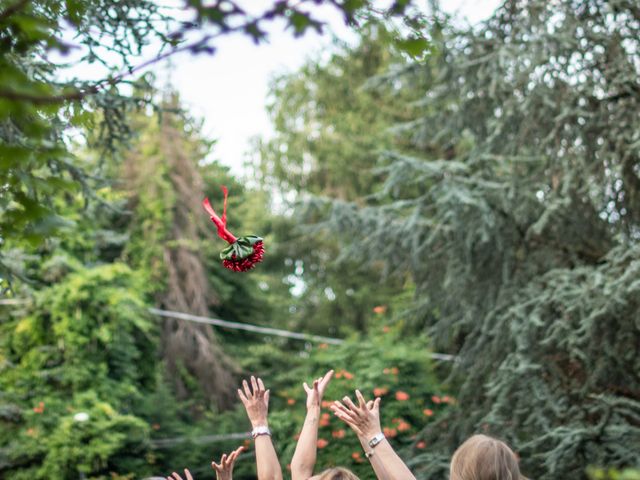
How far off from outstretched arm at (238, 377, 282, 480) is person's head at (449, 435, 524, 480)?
2.02 ft

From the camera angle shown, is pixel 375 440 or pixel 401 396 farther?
pixel 401 396

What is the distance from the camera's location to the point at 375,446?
99.7 inches

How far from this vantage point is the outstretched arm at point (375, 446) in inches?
97.4

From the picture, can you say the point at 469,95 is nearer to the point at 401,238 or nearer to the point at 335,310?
the point at 401,238

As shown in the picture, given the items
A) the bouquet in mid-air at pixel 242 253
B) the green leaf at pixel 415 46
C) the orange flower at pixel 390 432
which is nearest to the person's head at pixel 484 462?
the bouquet in mid-air at pixel 242 253

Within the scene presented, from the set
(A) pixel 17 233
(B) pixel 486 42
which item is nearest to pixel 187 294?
(B) pixel 486 42

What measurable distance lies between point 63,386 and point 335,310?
23.2 feet

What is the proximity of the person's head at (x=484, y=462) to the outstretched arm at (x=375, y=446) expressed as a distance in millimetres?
222

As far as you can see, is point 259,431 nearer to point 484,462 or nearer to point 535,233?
point 484,462

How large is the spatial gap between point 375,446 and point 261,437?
1.29ft

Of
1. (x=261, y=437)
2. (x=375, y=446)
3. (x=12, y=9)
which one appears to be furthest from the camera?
(x=261, y=437)

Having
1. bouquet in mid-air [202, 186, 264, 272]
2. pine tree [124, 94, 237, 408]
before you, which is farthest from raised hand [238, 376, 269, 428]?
pine tree [124, 94, 237, 408]

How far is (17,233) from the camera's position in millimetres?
2025

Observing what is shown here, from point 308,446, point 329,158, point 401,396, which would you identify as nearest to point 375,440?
point 308,446
